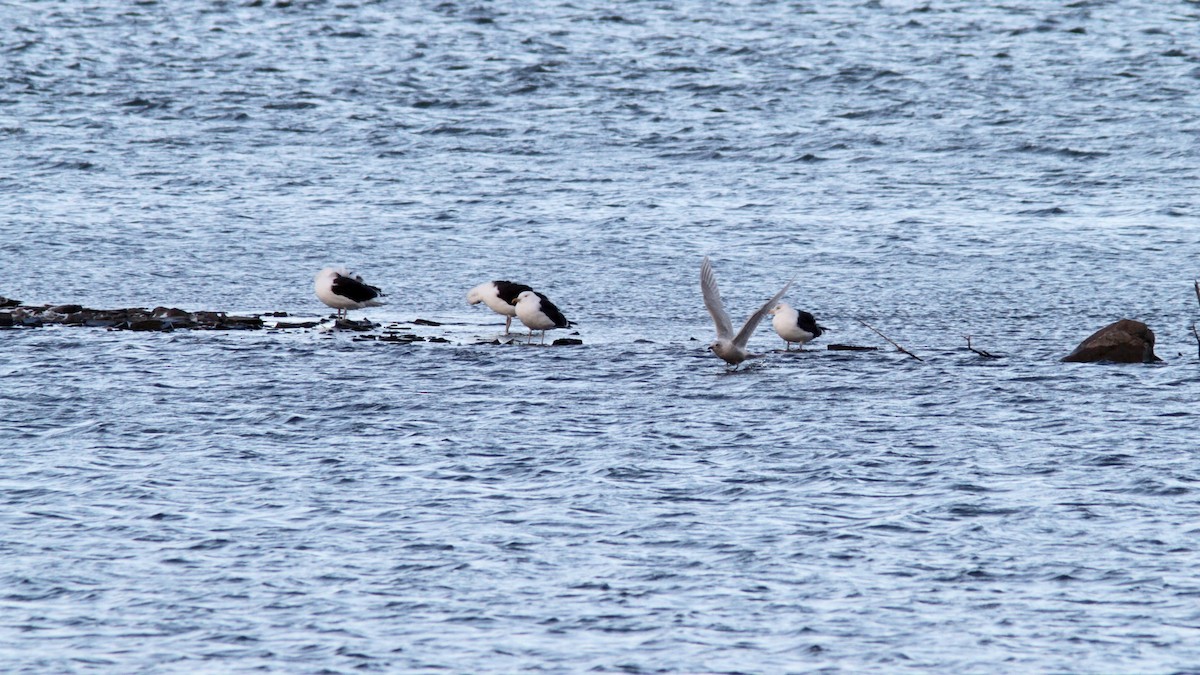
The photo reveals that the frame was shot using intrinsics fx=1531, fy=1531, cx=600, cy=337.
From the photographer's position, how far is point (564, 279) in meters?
19.1

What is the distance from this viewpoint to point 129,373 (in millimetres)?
13688

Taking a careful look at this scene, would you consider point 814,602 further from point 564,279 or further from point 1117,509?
point 564,279

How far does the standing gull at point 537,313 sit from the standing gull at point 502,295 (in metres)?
0.53

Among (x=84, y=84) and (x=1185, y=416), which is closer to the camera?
(x=1185, y=416)

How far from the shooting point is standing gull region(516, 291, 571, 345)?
592 inches

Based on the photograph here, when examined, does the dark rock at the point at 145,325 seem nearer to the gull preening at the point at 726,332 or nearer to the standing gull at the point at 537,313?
the standing gull at the point at 537,313

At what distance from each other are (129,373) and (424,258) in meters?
7.35

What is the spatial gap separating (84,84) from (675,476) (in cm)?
2768

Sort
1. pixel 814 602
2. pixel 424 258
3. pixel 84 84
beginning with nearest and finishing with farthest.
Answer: pixel 814 602, pixel 424 258, pixel 84 84

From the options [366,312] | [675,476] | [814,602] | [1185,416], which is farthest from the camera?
[366,312]

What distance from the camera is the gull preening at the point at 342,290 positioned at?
1617cm

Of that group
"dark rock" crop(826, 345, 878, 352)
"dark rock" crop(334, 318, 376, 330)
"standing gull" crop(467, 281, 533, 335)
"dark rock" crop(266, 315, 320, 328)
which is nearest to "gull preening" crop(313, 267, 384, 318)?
"dark rock" crop(334, 318, 376, 330)

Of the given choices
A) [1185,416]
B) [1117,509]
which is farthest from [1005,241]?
[1117,509]

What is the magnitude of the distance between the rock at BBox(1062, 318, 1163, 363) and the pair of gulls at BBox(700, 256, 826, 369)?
8.23 ft
